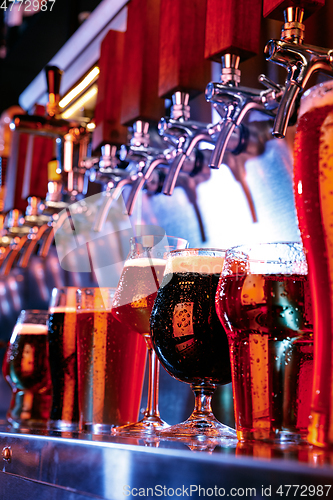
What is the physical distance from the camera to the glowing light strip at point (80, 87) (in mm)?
2031

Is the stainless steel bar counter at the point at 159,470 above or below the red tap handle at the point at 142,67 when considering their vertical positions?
below

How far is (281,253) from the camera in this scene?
0.64 m

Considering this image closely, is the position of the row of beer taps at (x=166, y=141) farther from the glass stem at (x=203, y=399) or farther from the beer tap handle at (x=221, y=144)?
the glass stem at (x=203, y=399)

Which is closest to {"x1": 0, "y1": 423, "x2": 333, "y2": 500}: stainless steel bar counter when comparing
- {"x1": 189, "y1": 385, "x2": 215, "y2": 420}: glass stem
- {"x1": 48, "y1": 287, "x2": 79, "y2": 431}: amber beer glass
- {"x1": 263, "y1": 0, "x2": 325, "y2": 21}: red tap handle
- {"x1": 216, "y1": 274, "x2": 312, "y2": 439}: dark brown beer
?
{"x1": 216, "y1": 274, "x2": 312, "y2": 439}: dark brown beer

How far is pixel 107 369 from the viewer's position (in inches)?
38.2

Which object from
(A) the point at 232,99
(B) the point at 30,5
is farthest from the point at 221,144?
(B) the point at 30,5

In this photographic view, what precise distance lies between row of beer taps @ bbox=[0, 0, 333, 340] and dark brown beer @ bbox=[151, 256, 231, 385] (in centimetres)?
24

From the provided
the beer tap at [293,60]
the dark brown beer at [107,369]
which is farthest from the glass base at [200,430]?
the beer tap at [293,60]

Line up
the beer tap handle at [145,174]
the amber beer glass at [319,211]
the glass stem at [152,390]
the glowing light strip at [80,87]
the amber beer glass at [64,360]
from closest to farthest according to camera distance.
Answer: the amber beer glass at [319,211] < the glass stem at [152,390] < the amber beer glass at [64,360] < the beer tap handle at [145,174] < the glowing light strip at [80,87]

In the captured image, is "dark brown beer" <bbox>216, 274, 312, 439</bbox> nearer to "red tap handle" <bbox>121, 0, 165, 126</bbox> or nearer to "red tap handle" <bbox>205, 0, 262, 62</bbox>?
"red tap handle" <bbox>205, 0, 262, 62</bbox>

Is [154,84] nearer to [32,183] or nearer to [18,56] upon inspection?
[32,183]

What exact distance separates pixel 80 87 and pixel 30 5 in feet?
3.25

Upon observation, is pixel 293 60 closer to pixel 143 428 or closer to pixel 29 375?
pixel 143 428

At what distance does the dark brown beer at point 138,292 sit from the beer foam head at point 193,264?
4.0 inches
